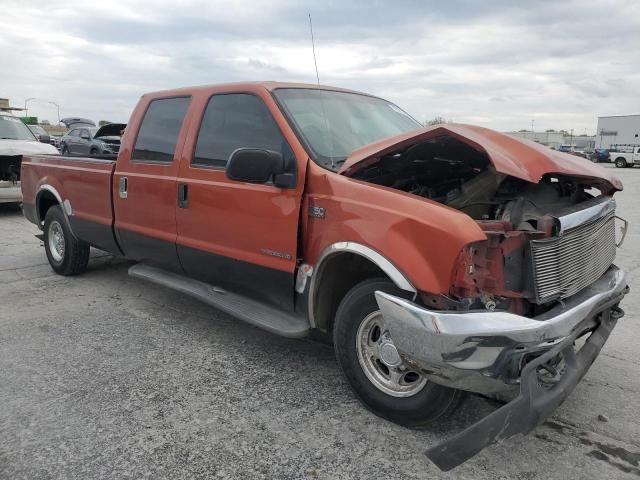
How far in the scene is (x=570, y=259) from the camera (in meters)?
3.02

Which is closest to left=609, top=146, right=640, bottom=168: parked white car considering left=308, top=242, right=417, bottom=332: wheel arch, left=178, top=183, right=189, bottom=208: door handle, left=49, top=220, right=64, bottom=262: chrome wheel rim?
left=49, top=220, right=64, bottom=262: chrome wheel rim

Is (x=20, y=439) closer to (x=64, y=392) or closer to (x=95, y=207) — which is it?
(x=64, y=392)

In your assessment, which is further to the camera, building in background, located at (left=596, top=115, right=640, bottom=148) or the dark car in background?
building in background, located at (left=596, top=115, right=640, bottom=148)

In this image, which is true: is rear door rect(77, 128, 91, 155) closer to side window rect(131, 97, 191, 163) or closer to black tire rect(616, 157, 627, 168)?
side window rect(131, 97, 191, 163)

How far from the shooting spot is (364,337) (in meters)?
3.14

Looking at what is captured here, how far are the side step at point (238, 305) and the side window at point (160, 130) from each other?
99 cm

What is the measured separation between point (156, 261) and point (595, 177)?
346cm

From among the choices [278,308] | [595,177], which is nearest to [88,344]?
[278,308]

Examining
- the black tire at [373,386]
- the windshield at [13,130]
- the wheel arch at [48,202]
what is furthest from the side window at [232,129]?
the windshield at [13,130]

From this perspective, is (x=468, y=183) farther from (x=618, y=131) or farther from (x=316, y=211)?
(x=618, y=131)

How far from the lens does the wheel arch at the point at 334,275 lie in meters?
3.15

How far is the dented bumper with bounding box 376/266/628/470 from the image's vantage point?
2.42m

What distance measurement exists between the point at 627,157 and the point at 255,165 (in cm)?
4362

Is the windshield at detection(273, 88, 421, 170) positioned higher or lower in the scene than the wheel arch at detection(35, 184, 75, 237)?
higher
